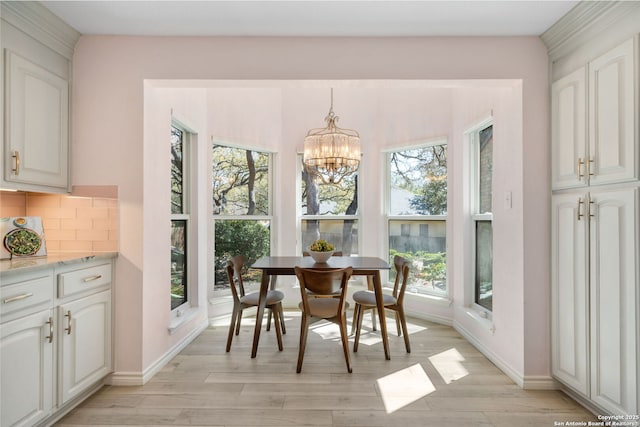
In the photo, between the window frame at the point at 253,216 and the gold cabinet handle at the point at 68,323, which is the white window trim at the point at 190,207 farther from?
the gold cabinet handle at the point at 68,323

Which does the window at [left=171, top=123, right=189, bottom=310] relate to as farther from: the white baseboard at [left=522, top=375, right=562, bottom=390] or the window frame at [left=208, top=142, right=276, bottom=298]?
the white baseboard at [left=522, top=375, right=562, bottom=390]

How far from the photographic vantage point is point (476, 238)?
3.53 metres

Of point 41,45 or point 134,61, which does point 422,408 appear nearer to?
point 134,61

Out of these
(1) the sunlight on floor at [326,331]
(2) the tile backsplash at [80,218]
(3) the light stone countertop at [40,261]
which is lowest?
(1) the sunlight on floor at [326,331]

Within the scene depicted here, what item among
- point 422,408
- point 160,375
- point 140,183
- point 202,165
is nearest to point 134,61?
point 140,183

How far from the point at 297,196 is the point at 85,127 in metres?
2.50

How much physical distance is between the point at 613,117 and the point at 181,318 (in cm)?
356

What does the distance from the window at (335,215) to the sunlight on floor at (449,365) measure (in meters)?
1.84

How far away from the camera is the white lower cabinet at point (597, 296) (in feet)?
6.00

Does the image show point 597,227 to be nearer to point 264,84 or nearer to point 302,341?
point 302,341

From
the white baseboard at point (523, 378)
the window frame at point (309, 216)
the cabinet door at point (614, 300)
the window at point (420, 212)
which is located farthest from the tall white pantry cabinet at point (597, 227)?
the window frame at point (309, 216)

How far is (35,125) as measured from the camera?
7.07 feet

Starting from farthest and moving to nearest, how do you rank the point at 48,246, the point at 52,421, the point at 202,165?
the point at 202,165 → the point at 48,246 → the point at 52,421

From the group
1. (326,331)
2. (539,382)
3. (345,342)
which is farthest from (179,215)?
(539,382)
